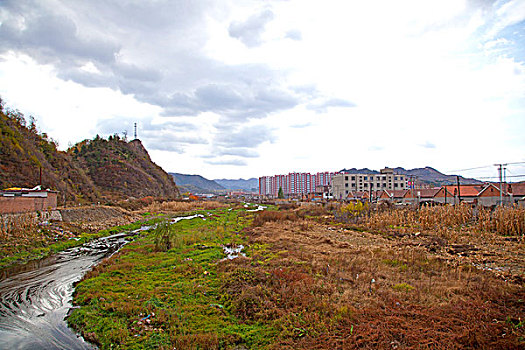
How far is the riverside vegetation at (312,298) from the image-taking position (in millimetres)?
6441

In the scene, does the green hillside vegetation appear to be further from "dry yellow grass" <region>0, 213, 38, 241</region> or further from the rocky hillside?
"dry yellow grass" <region>0, 213, 38, 241</region>

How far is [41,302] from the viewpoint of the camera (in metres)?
9.68

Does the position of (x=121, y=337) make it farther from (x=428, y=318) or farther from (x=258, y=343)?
(x=428, y=318)

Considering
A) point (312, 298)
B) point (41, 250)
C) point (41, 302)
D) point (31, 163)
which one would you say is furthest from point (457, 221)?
point (31, 163)

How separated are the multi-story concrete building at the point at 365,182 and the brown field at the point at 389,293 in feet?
259

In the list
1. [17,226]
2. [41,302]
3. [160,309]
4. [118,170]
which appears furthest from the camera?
[118,170]

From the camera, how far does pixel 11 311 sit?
896cm

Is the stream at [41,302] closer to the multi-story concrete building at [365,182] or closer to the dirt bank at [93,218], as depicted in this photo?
the dirt bank at [93,218]

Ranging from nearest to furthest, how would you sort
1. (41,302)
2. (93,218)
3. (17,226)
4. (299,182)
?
(41,302), (17,226), (93,218), (299,182)

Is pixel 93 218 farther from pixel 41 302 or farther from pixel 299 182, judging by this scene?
pixel 299 182

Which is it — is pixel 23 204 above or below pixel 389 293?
above

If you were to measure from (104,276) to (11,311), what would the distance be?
3.14 meters

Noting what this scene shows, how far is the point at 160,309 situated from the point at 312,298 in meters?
4.36

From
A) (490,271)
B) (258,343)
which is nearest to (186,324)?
(258,343)
